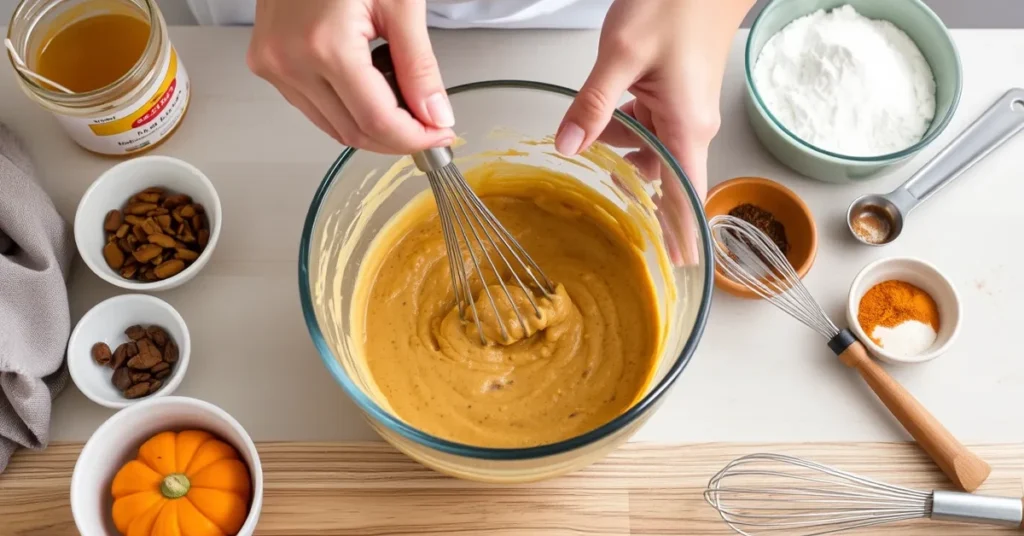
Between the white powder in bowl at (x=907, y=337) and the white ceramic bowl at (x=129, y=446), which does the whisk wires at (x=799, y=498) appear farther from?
the white ceramic bowl at (x=129, y=446)

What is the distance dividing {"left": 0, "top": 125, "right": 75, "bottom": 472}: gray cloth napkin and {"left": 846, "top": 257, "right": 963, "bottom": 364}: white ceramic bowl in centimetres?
107

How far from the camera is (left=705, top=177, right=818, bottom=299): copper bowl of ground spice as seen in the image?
1.25 meters

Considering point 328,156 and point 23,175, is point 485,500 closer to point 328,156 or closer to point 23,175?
point 328,156

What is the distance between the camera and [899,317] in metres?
1.25

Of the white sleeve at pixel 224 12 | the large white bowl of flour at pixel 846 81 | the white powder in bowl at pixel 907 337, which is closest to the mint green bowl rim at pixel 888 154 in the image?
the large white bowl of flour at pixel 846 81

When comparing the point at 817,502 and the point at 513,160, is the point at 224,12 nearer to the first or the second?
the point at 513,160

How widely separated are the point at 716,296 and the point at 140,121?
0.85 m

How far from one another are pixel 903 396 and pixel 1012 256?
1.03ft

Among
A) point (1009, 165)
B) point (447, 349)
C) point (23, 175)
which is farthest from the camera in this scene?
point (1009, 165)

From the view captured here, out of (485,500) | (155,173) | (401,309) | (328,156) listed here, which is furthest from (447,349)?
(155,173)

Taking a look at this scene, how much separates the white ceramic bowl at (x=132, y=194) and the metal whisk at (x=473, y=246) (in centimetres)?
37

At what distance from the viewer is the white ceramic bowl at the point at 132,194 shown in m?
1.23

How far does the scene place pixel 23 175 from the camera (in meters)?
1.23

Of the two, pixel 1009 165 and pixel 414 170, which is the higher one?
pixel 1009 165
